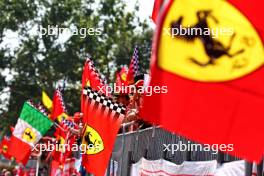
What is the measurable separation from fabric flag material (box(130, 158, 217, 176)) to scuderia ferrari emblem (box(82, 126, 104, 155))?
0.83 meters

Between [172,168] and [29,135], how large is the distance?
8794 millimetres

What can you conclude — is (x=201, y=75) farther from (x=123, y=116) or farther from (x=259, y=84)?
(x=123, y=116)

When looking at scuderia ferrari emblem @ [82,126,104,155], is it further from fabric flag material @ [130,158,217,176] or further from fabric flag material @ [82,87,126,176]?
fabric flag material @ [130,158,217,176]

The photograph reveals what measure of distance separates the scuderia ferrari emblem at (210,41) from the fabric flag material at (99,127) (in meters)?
5.75

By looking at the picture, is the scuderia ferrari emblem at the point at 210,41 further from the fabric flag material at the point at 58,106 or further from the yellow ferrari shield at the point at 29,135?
the fabric flag material at the point at 58,106

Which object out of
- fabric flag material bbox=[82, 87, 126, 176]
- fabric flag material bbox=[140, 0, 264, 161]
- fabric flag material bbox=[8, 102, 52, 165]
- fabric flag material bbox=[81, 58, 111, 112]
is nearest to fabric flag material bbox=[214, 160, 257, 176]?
fabric flag material bbox=[140, 0, 264, 161]

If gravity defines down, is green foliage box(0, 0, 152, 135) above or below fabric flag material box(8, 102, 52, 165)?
above

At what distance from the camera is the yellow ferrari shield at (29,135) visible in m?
17.5

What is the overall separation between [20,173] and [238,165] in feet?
61.5

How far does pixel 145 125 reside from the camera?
11.9 metres

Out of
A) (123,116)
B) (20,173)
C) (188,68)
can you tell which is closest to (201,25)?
(188,68)

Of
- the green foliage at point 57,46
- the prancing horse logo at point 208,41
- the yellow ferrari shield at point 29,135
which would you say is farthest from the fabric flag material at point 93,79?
the green foliage at point 57,46

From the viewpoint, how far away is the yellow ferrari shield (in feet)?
57.3

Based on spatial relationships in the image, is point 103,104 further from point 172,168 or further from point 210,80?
point 210,80
